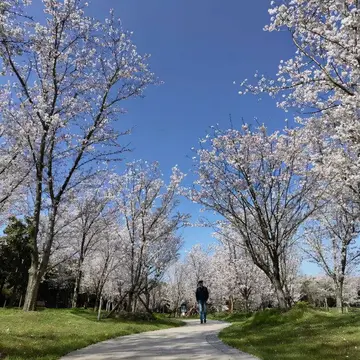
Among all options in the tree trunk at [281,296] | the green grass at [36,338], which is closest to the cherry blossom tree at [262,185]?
the tree trunk at [281,296]

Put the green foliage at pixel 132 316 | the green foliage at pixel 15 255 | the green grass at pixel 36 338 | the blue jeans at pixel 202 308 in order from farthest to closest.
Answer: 1. the green foliage at pixel 15 255
2. the green foliage at pixel 132 316
3. the blue jeans at pixel 202 308
4. the green grass at pixel 36 338

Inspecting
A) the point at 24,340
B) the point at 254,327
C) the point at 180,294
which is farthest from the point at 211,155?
the point at 180,294

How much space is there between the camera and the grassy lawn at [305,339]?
6344 mm

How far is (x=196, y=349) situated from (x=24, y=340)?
12.3ft

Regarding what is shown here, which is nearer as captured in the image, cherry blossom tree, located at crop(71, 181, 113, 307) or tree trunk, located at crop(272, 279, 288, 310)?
tree trunk, located at crop(272, 279, 288, 310)

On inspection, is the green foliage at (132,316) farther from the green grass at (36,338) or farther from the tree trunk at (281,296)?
the tree trunk at (281,296)

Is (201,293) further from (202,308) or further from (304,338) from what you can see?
(304,338)

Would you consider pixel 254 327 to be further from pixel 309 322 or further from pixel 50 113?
pixel 50 113

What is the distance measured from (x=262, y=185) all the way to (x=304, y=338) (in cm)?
676

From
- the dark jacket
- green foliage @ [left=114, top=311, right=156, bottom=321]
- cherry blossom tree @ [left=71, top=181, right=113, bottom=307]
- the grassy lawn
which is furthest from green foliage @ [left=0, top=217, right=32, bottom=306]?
the grassy lawn

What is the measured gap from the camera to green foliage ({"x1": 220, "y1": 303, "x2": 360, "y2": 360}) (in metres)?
6.37

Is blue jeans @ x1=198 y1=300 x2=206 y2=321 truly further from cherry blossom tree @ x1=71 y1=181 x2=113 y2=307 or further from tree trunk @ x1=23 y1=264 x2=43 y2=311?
cherry blossom tree @ x1=71 y1=181 x2=113 y2=307

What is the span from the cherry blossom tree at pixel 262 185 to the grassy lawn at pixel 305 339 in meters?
1.51

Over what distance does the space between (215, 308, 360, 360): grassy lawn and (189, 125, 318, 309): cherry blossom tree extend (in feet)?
4.95
